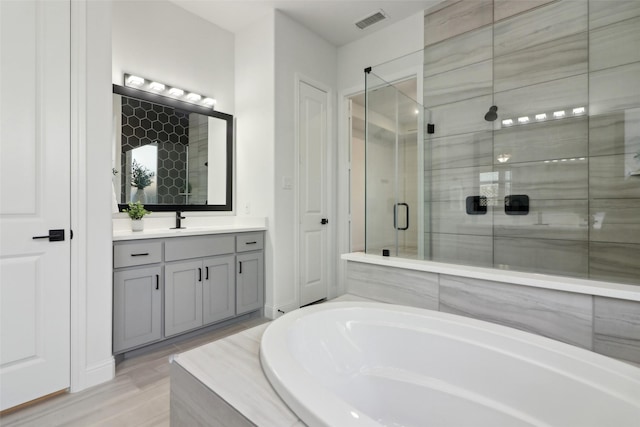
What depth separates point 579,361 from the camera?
1.09 metres

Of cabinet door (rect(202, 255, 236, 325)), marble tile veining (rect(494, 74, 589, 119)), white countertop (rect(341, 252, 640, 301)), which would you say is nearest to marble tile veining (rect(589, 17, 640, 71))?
marble tile veining (rect(494, 74, 589, 119))

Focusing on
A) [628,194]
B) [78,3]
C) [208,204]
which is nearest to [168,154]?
[208,204]

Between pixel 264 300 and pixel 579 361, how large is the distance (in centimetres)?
242

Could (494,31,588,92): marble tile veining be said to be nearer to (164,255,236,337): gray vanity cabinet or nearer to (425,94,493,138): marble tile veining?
(425,94,493,138): marble tile veining

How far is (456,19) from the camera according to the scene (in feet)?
9.04

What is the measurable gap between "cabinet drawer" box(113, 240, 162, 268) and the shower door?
151cm

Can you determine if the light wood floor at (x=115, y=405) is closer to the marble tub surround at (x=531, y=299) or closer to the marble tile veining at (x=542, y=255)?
the marble tub surround at (x=531, y=299)

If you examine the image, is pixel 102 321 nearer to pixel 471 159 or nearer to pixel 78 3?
pixel 78 3

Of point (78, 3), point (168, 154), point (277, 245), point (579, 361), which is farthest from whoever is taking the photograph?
point (277, 245)

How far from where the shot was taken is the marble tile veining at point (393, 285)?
Result: 67.7 inches

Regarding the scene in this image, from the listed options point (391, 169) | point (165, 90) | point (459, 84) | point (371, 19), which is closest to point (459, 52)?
point (459, 84)

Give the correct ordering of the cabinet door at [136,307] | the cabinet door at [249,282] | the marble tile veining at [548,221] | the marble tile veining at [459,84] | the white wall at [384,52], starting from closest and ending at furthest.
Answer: the marble tile veining at [548,221] → the cabinet door at [136,307] → the marble tile veining at [459,84] → the cabinet door at [249,282] → the white wall at [384,52]

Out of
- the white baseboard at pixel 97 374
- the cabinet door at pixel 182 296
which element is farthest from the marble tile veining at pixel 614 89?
the white baseboard at pixel 97 374

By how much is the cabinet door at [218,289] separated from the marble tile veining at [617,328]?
2382 millimetres
